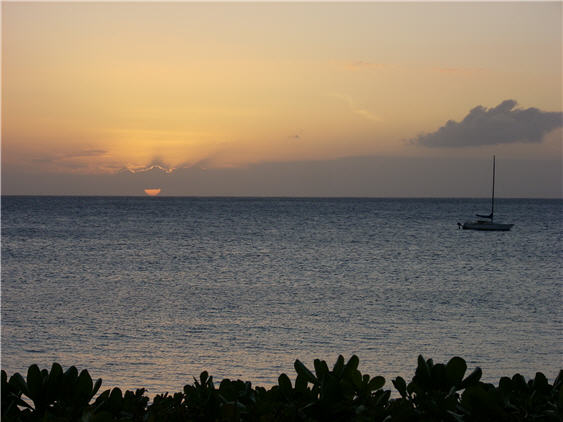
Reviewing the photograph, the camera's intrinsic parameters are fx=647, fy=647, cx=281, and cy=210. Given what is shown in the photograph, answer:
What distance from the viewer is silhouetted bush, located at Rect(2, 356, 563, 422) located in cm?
326

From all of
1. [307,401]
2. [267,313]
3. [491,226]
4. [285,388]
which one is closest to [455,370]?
[307,401]

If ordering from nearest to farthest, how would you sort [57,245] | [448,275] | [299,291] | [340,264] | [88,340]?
[88,340] < [299,291] < [448,275] < [340,264] < [57,245]

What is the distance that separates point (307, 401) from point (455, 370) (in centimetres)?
81

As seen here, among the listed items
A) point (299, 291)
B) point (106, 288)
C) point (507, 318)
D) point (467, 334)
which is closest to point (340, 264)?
point (299, 291)

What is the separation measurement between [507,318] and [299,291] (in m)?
8.46

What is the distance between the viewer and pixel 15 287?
84.2ft

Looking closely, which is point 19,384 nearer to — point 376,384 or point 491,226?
point 376,384

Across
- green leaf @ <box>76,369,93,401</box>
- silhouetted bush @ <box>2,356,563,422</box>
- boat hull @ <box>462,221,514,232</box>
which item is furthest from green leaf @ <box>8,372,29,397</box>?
boat hull @ <box>462,221,514,232</box>

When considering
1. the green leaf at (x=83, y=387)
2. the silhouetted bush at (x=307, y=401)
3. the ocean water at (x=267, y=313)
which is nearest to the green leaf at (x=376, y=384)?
the silhouetted bush at (x=307, y=401)

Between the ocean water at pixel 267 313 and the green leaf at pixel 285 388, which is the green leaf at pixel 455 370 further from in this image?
the ocean water at pixel 267 313

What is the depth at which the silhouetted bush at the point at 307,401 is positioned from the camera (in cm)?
326

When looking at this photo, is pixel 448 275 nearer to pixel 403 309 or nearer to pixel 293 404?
pixel 403 309

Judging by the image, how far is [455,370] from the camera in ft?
11.4

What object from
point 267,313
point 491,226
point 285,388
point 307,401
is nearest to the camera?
point 307,401
